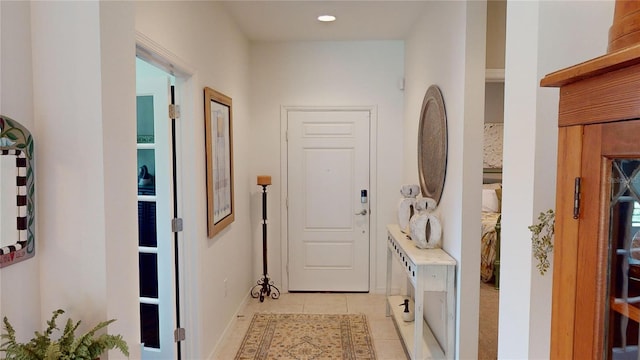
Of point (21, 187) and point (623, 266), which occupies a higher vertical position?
point (21, 187)

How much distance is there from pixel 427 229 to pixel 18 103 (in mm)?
2386

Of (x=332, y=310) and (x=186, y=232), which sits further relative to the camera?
(x=332, y=310)

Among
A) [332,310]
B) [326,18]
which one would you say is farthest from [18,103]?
[332,310]

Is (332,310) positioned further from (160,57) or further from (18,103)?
(18,103)

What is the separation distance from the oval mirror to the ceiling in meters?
0.81

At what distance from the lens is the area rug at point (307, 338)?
10.2 ft

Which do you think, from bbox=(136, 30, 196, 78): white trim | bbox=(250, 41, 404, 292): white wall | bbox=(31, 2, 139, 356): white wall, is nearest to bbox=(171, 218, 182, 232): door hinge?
bbox=(136, 30, 196, 78): white trim

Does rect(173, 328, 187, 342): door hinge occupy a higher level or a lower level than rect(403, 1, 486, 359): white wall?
lower

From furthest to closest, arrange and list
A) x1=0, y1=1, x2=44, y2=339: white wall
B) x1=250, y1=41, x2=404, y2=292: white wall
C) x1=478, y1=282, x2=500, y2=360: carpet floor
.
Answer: x1=250, y1=41, x2=404, y2=292: white wall, x1=478, y1=282, x2=500, y2=360: carpet floor, x1=0, y1=1, x2=44, y2=339: white wall

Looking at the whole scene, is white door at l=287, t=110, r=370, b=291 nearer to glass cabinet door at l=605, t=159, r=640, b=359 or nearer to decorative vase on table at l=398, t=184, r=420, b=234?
decorative vase on table at l=398, t=184, r=420, b=234

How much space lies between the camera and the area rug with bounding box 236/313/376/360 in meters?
3.11

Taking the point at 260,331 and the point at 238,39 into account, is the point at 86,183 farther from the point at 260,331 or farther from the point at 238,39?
the point at 238,39

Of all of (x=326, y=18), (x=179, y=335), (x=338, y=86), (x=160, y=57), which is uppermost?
(x=326, y=18)

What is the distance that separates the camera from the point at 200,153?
2717 mm
